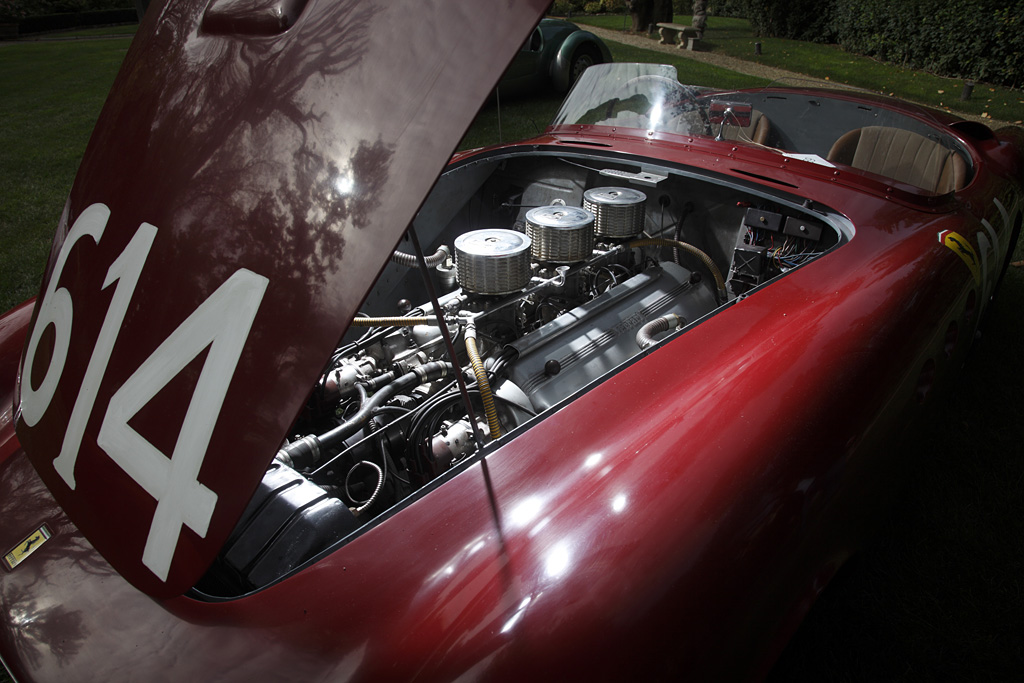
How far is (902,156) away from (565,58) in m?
6.30

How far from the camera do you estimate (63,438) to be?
1190 mm

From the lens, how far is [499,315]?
226 centimetres

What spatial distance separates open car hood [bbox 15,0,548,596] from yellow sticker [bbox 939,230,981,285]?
1.78 meters

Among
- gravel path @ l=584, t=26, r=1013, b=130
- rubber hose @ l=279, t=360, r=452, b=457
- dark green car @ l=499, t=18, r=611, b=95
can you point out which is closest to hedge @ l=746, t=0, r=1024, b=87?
gravel path @ l=584, t=26, r=1013, b=130

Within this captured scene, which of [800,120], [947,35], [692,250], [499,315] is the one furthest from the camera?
[947,35]

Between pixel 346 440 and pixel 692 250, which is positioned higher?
pixel 692 250

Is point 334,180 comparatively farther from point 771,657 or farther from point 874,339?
point 874,339

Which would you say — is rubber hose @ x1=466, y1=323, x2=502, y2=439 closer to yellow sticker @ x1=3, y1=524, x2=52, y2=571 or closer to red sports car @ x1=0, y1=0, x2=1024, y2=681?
red sports car @ x1=0, y1=0, x2=1024, y2=681

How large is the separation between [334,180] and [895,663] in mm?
2090

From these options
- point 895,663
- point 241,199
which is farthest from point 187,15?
point 895,663

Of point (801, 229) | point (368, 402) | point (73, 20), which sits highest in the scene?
point (73, 20)

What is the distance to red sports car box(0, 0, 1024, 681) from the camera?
986mm

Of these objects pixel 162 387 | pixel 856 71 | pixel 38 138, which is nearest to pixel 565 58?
pixel 856 71

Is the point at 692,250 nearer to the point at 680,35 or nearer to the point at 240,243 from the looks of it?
the point at 240,243
